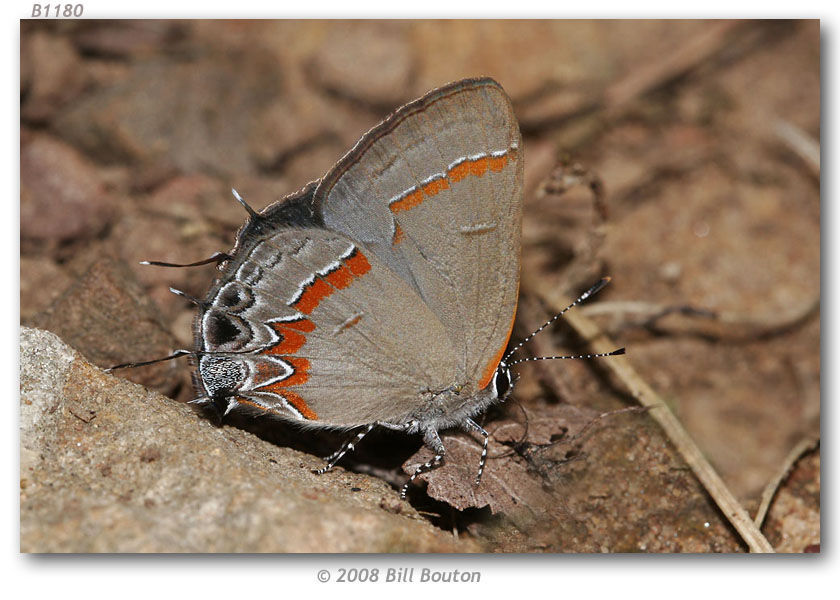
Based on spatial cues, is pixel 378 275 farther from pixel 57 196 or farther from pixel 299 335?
pixel 57 196

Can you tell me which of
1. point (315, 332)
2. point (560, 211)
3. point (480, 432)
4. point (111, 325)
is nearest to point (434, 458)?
point (480, 432)

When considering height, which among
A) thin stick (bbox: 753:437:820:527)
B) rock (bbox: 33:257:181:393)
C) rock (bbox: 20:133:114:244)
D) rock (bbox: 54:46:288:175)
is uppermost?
rock (bbox: 54:46:288:175)

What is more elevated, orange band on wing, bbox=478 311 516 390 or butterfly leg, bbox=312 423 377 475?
orange band on wing, bbox=478 311 516 390

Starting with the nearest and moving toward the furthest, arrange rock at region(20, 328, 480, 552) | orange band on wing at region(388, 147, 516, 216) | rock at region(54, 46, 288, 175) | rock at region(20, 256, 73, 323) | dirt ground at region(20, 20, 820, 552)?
rock at region(20, 328, 480, 552)
orange band on wing at region(388, 147, 516, 216)
dirt ground at region(20, 20, 820, 552)
rock at region(20, 256, 73, 323)
rock at region(54, 46, 288, 175)

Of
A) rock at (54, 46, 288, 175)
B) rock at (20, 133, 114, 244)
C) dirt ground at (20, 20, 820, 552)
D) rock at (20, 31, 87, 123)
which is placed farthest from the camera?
rock at (54, 46, 288, 175)

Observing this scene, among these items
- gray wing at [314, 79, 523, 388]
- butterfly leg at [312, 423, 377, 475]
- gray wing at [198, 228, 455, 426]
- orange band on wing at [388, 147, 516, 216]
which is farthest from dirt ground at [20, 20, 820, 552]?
orange band on wing at [388, 147, 516, 216]

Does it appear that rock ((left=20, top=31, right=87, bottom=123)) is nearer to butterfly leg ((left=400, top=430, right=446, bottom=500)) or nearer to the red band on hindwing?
the red band on hindwing
